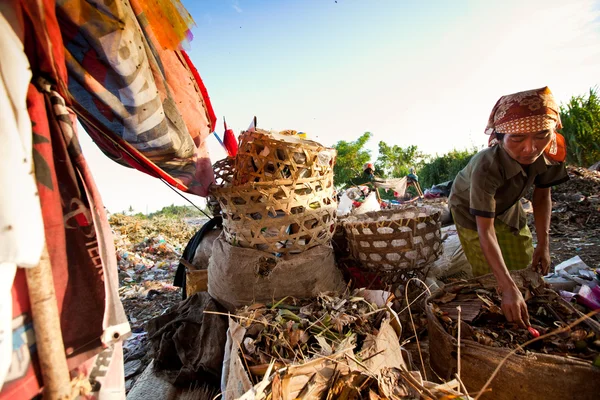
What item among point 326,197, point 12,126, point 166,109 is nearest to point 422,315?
point 326,197

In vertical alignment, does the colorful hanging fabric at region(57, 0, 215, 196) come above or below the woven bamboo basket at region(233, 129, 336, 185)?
above

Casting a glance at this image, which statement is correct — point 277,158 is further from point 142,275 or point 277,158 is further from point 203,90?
point 142,275

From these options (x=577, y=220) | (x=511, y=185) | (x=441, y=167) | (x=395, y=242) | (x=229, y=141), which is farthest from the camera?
(x=441, y=167)

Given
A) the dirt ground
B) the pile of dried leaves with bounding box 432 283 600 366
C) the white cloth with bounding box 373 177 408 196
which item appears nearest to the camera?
the pile of dried leaves with bounding box 432 283 600 366

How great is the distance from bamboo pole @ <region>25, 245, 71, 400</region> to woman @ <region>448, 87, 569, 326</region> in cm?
183

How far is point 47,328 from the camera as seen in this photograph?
717mm

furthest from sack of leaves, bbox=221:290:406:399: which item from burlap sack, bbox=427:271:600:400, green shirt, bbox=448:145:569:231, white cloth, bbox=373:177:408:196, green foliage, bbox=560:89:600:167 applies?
green foliage, bbox=560:89:600:167

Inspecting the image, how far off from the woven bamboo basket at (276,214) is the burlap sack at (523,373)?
863 millimetres

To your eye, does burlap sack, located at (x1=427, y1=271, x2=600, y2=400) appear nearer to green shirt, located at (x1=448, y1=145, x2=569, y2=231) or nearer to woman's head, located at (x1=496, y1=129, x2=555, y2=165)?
green shirt, located at (x1=448, y1=145, x2=569, y2=231)

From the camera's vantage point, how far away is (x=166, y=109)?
1235 millimetres

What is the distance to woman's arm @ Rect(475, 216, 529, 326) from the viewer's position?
56.4 inches

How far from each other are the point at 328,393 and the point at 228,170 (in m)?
1.60

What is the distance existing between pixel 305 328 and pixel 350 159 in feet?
94.9

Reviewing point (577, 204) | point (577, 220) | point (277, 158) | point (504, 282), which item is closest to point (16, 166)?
point (277, 158)
